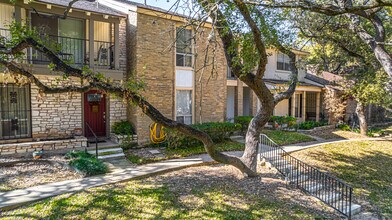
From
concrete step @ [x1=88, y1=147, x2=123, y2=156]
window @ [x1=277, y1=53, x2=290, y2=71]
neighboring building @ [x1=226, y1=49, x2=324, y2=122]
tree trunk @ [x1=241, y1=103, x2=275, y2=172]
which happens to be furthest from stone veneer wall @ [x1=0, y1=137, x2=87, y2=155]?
window @ [x1=277, y1=53, x2=290, y2=71]

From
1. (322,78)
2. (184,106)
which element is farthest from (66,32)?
(322,78)

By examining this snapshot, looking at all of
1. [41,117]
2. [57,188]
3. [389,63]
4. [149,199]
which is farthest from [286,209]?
[41,117]

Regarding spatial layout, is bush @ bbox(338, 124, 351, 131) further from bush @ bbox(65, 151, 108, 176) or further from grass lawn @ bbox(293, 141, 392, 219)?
bush @ bbox(65, 151, 108, 176)

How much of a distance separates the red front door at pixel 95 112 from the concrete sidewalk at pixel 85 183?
4.32 meters

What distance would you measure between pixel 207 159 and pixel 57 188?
5527mm

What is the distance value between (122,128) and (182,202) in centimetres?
654

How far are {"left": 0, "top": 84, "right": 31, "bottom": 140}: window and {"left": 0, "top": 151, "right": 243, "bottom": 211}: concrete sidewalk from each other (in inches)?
195

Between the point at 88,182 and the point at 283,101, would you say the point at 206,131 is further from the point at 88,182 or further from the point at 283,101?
the point at 283,101

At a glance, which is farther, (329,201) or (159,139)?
(159,139)

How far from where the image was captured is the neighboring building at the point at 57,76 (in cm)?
1053

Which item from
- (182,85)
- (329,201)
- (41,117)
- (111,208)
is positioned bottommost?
(329,201)

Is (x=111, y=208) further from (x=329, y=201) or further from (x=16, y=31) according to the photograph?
(x=329, y=201)

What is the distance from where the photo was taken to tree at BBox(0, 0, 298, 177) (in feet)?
19.7

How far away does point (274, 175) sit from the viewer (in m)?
9.41
